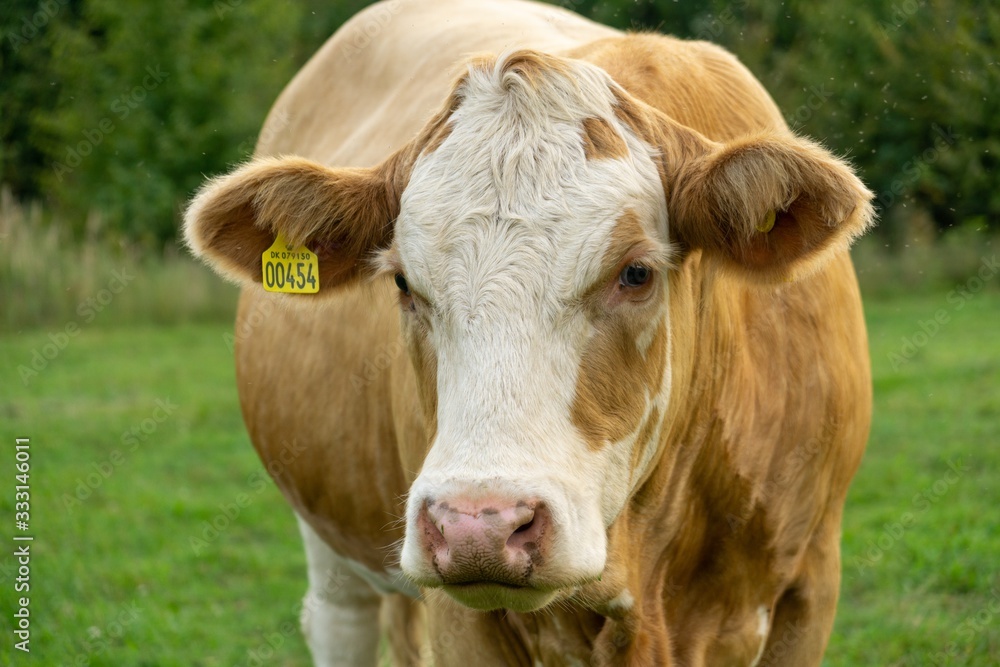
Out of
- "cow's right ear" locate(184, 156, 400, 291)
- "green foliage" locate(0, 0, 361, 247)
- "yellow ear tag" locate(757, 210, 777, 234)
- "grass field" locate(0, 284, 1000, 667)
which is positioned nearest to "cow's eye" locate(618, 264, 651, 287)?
"yellow ear tag" locate(757, 210, 777, 234)

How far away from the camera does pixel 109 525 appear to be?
7.04m

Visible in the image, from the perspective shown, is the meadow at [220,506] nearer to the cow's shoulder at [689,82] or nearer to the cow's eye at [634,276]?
the cow's shoulder at [689,82]

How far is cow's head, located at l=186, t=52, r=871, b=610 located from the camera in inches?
85.1

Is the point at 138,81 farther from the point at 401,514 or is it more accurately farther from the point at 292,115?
the point at 401,514

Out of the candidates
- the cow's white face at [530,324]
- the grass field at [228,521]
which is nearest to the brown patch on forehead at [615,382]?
the cow's white face at [530,324]

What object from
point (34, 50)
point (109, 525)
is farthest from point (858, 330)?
point (34, 50)

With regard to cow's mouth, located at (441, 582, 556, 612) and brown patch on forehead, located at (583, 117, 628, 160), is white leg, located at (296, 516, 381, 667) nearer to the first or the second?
cow's mouth, located at (441, 582, 556, 612)

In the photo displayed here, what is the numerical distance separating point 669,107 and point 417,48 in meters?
1.98

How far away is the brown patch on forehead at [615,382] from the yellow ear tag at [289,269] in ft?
2.83

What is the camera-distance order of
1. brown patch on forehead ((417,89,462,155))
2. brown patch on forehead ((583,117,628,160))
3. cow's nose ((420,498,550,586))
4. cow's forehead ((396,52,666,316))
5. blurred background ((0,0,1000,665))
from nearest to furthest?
cow's nose ((420,498,550,586))
cow's forehead ((396,52,666,316))
brown patch on forehead ((583,117,628,160))
brown patch on forehead ((417,89,462,155))
blurred background ((0,0,1000,665))

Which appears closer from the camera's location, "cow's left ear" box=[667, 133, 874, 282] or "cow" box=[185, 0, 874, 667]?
"cow" box=[185, 0, 874, 667]

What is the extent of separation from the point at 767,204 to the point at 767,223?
139 millimetres

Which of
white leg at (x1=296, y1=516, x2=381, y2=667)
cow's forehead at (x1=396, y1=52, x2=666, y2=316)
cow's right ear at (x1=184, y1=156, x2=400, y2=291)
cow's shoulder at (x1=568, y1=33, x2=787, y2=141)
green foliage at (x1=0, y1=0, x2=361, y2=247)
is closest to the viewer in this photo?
cow's forehead at (x1=396, y1=52, x2=666, y2=316)

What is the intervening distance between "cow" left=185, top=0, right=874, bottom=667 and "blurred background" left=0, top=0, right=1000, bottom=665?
67 cm
